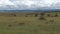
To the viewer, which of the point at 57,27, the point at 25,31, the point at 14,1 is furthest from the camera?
the point at 57,27

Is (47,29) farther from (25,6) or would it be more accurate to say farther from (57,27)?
(25,6)

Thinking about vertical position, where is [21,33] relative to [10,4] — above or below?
below

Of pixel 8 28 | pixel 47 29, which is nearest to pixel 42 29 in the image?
pixel 47 29

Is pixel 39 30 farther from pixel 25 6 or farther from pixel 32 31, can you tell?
pixel 25 6

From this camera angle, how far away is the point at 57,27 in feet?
28.2

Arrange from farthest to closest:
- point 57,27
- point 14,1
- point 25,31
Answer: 1. point 57,27
2. point 25,31
3. point 14,1

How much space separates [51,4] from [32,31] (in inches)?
46.3

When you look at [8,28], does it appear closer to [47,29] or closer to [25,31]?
[25,31]

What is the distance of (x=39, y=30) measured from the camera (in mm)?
8117

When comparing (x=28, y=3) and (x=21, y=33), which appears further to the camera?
(x=28, y=3)

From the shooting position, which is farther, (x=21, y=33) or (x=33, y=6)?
(x=33, y=6)

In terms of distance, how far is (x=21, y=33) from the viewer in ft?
25.1

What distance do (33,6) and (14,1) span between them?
935 millimetres

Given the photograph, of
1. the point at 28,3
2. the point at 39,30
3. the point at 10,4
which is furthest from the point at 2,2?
the point at 39,30
